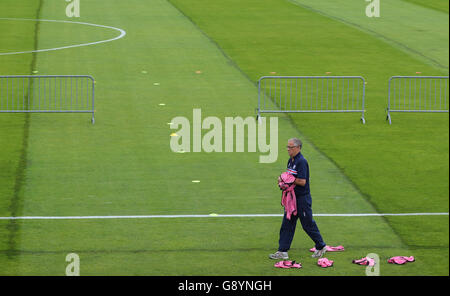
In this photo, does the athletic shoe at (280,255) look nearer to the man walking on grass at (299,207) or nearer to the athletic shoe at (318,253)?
the man walking on grass at (299,207)

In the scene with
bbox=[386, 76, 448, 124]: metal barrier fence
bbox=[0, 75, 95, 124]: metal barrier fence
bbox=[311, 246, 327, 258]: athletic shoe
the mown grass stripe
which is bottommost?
bbox=[311, 246, 327, 258]: athletic shoe

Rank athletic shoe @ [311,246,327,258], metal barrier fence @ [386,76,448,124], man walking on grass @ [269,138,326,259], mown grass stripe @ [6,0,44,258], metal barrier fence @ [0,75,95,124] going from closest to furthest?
man walking on grass @ [269,138,326,259]
athletic shoe @ [311,246,327,258]
mown grass stripe @ [6,0,44,258]
metal barrier fence @ [0,75,95,124]
metal barrier fence @ [386,76,448,124]

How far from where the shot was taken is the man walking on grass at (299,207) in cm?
1393

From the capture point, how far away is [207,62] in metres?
33.2

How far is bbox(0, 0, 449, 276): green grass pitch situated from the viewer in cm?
1471

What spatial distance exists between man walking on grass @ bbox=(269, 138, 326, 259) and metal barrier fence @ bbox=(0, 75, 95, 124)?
10.9 meters

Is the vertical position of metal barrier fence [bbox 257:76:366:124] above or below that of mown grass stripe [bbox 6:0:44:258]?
above

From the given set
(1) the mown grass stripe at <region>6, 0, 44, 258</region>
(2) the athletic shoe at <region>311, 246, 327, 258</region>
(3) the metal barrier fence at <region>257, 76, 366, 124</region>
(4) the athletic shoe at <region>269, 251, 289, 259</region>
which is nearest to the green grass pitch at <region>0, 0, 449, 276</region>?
(1) the mown grass stripe at <region>6, 0, 44, 258</region>

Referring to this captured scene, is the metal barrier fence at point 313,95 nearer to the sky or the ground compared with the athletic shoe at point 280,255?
nearer to the sky

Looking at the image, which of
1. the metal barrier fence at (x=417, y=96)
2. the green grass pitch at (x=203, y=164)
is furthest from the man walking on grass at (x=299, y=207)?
the metal barrier fence at (x=417, y=96)

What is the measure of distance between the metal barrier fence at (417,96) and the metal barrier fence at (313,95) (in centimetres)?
102

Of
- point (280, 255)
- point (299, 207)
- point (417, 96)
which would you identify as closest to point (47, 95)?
point (417, 96)

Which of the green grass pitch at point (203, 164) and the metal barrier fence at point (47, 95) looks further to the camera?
the metal barrier fence at point (47, 95)

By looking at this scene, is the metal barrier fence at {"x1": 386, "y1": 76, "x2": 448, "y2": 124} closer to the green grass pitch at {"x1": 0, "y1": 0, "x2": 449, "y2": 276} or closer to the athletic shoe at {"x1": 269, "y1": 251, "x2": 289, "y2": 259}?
the green grass pitch at {"x1": 0, "y1": 0, "x2": 449, "y2": 276}
